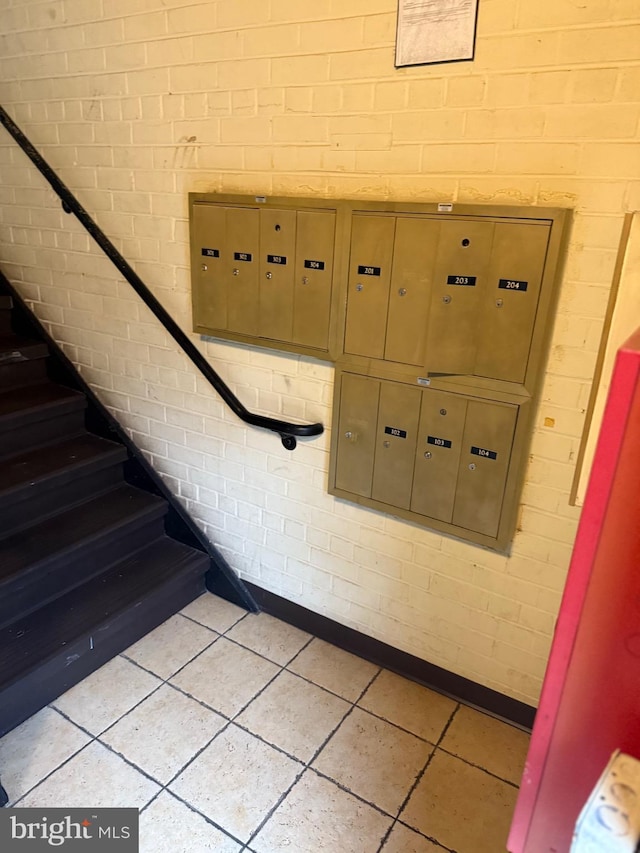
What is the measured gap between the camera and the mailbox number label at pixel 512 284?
5.33 feet

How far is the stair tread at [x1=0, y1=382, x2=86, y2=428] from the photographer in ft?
8.52

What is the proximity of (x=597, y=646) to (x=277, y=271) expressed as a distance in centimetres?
162

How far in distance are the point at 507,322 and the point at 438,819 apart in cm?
148

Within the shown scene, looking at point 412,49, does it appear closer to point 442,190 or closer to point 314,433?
point 442,190

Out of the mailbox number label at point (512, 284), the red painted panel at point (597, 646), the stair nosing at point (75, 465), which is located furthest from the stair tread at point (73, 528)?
the red painted panel at point (597, 646)

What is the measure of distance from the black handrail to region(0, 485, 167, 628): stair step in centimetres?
72

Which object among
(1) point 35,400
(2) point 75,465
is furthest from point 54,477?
(1) point 35,400

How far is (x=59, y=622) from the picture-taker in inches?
86.4

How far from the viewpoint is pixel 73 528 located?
246 centimetres

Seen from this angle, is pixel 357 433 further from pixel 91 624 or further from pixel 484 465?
pixel 91 624

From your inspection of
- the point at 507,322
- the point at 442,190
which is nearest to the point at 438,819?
the point at 507,322

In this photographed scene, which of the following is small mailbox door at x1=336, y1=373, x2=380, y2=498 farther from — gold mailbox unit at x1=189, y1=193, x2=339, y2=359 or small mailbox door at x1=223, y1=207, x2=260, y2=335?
small mailbox door at x1=223, y1=207, x2=260, y2=335

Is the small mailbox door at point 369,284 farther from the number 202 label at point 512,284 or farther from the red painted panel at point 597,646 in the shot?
the red painted panel at point 597,646

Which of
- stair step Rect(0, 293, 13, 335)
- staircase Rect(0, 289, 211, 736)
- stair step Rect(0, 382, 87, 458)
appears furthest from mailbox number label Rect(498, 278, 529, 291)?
stair step Rect(0, 293, 13, 335)
